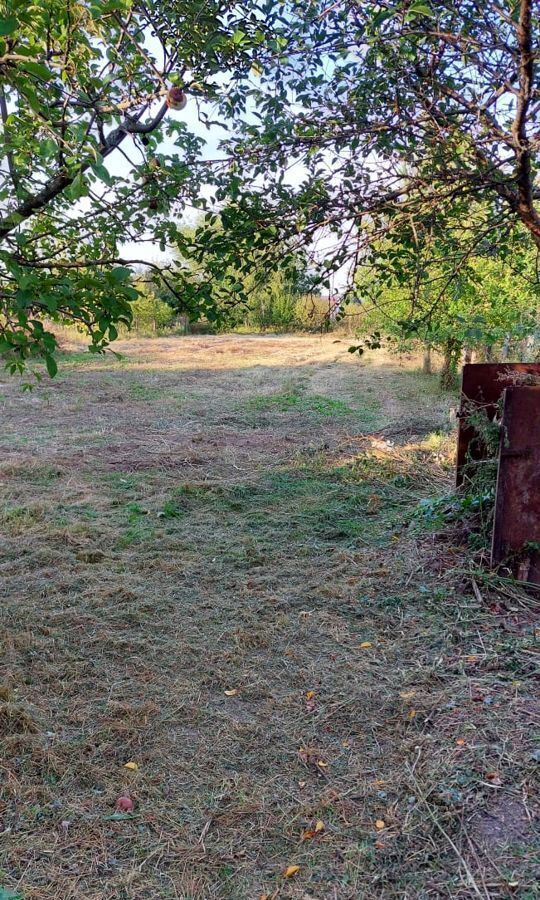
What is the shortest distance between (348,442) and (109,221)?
5415 millimetres

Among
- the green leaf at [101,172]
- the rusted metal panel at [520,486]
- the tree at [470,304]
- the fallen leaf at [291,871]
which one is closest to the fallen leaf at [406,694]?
the fallen leaf at [291,871]

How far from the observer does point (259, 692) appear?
2.94 meters

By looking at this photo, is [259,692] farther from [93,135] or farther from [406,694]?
[93,135]

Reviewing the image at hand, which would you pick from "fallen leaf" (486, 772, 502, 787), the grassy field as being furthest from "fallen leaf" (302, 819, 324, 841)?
"fallen leaf" (486, 772, 502, 787)

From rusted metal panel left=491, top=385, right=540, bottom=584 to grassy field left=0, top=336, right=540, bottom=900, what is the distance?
0.23 metres

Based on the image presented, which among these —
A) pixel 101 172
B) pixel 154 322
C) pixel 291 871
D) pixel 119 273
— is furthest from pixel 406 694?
pixel 154 322

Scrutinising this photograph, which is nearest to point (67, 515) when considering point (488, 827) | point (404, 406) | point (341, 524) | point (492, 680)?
point (341, 524)

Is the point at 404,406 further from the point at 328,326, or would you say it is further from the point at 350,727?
the point at 350,727

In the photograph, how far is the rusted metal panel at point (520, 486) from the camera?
11.0 feet

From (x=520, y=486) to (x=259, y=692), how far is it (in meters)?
1.90

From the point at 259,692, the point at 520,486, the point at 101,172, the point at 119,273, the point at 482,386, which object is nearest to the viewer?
the point at 101,172

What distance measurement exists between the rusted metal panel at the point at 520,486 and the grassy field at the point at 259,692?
0.23m

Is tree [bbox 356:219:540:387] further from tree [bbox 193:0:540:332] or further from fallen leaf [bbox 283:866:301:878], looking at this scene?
fallen leaf [bbox 283:866:301:878]

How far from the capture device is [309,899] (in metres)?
1.83
